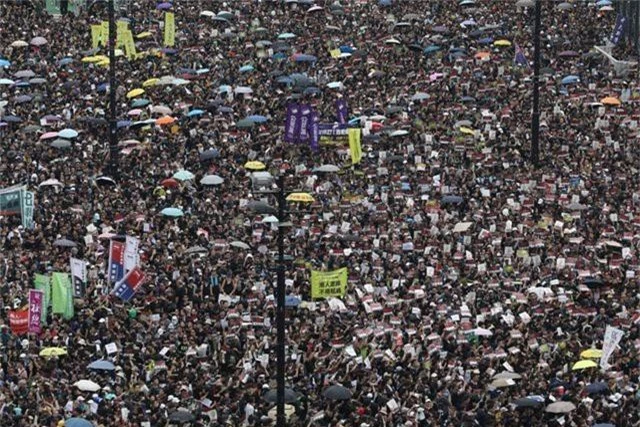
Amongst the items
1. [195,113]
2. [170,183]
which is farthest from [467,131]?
[170,183]

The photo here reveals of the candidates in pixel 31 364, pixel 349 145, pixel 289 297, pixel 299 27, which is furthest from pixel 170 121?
pixel 31 364

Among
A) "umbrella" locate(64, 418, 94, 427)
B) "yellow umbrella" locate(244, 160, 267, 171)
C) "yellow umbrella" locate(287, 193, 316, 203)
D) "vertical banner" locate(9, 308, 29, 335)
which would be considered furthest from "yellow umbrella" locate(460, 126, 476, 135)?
"umbrella" locate(64, 418, 94, 427)

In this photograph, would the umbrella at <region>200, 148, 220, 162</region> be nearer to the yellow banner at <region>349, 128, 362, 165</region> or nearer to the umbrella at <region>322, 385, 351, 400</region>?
the yellow banner at <region>349, 128, 362, 165</region>

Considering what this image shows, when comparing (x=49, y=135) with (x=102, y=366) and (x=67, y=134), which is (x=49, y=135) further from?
(x=102, y=366)

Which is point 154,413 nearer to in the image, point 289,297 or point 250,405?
point 250,405

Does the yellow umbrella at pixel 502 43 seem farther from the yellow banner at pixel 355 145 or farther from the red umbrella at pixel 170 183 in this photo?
the red umbrella at pixel 170 183

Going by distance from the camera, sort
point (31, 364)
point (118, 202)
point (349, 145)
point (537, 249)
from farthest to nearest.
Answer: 1. point (349, 145)
2. point (118, 202)
3. point (537, 249)
4. point (31, 364)

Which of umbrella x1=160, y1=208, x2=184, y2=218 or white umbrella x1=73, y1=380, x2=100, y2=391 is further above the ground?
umbrella x1=160, y1=208, x2=184, y2=218
